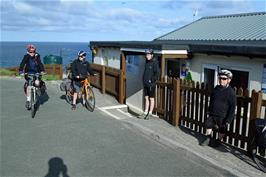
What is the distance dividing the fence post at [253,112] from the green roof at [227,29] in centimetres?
674

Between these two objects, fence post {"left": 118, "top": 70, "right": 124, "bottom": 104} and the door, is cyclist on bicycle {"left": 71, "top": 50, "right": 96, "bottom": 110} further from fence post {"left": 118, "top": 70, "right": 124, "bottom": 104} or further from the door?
the door

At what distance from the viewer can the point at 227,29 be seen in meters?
15.3

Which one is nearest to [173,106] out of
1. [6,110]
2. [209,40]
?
[6,110]

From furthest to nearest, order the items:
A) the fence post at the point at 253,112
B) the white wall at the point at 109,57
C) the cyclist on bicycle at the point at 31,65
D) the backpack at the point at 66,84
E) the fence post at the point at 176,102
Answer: the white wall at the point at 109,57
the backpack at the point at 66,84
the cyclist on bicycle at the point at 31,65
the fence post at the point at 176,102
the fence post at the point at 253,112

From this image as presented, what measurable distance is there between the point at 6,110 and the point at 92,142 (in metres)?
4.39

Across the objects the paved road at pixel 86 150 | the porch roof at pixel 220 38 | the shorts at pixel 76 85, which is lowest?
the paved road at pixel 86 150

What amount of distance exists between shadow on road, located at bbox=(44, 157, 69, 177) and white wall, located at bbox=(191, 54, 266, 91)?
271 inches

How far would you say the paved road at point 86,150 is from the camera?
5210 mm

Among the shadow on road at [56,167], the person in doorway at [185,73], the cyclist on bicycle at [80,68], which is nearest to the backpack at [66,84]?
the cyclist on bicycle at [80,68]

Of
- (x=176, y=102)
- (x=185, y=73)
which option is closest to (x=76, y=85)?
(x=176, y=102)

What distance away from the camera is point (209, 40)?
14109mm

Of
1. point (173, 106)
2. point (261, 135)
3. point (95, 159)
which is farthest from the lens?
point (173, 106)

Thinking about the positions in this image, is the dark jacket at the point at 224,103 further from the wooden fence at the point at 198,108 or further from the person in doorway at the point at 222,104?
the wooden fence at the point at 198,108

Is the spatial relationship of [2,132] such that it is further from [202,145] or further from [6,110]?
[202,145]
